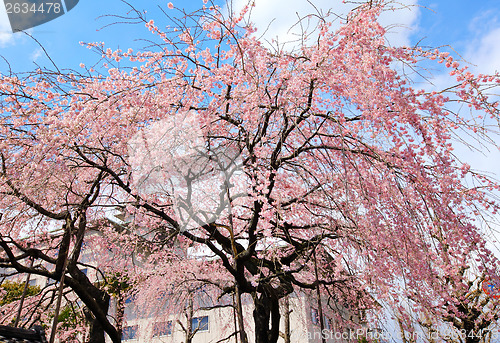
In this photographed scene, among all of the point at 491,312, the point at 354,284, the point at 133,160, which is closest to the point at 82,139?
the point at 133,160

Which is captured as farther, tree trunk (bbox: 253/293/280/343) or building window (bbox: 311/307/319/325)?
building window (bbox: 311/307/319/325)

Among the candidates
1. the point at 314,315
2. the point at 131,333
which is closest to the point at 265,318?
the point at 314,315

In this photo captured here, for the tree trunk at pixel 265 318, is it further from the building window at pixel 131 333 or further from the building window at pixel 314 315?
Result: the building window at pixel 131 333

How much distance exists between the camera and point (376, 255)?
5.25 metres

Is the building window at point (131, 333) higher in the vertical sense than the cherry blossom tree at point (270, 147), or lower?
lower

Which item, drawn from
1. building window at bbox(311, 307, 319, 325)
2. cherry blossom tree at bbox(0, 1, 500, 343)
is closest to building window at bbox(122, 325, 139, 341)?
building window at bbox(311, 307, 319, 325)

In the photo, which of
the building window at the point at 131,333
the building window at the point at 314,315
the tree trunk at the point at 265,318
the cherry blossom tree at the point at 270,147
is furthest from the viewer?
the building window at the point at 131,333

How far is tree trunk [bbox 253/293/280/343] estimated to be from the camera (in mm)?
6906

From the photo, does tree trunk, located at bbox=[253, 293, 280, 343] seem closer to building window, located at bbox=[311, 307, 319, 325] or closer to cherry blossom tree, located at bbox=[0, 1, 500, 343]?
cherry blossom tree, located at bbox=[0, 1, 500, 343]

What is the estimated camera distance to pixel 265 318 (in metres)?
7.06

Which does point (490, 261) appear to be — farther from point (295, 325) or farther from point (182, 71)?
point (295, 325)

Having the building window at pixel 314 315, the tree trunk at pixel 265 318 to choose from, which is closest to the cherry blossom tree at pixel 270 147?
the tree trunk at pixel 265 318

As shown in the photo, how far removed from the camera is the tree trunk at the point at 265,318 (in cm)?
691

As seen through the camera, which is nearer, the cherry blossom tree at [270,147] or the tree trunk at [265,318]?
the cherry blossom tree at [270,147]
